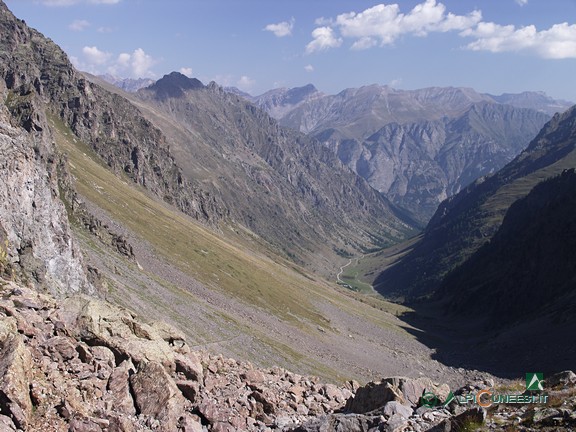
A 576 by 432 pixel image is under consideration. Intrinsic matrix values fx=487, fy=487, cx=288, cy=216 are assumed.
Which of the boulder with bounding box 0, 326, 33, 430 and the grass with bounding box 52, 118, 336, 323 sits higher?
the boulder with bounding box 0, 326, 33, 430

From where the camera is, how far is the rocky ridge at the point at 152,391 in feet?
66.6

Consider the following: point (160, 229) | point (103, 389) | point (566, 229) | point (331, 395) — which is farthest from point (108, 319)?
point (566, 229)

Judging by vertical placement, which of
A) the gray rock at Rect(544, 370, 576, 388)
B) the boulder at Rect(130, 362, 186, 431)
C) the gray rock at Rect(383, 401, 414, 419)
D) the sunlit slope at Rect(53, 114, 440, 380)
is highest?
the gray rock at Rect(544, 370, 576, 388)

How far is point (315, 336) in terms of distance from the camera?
117 meters

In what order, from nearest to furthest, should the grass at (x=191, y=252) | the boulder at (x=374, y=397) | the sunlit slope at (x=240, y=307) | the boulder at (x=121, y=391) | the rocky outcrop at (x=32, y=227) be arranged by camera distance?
the boulder at (x=121, y=391) < the boulder at (x=374, y=397) < the rocky outcrop at (x=32, y=227) < the sunlit slope at (x=240, y=307) < the grass at (x=191, y=252)

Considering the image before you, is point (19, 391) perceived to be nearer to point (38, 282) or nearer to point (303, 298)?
point (38, 282)

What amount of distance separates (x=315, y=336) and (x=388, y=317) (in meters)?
86.7

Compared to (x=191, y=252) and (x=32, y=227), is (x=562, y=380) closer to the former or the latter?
(x=32, y=227)

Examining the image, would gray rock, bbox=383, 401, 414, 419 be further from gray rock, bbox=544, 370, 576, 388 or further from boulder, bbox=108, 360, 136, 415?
boulder, bbox=108, 360, 136, 415

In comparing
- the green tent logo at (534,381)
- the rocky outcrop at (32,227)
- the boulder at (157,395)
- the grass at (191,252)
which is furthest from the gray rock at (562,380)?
the grass at (191,252)

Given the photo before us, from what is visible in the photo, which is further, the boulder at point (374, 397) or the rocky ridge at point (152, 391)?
the boulder at point (374, 397)

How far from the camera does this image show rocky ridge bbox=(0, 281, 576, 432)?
20.3 meters

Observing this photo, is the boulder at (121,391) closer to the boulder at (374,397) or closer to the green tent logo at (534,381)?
the boulder at (374,397)

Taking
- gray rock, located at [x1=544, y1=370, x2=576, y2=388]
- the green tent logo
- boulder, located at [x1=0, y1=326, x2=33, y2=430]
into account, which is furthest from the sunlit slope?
the green tent logo
